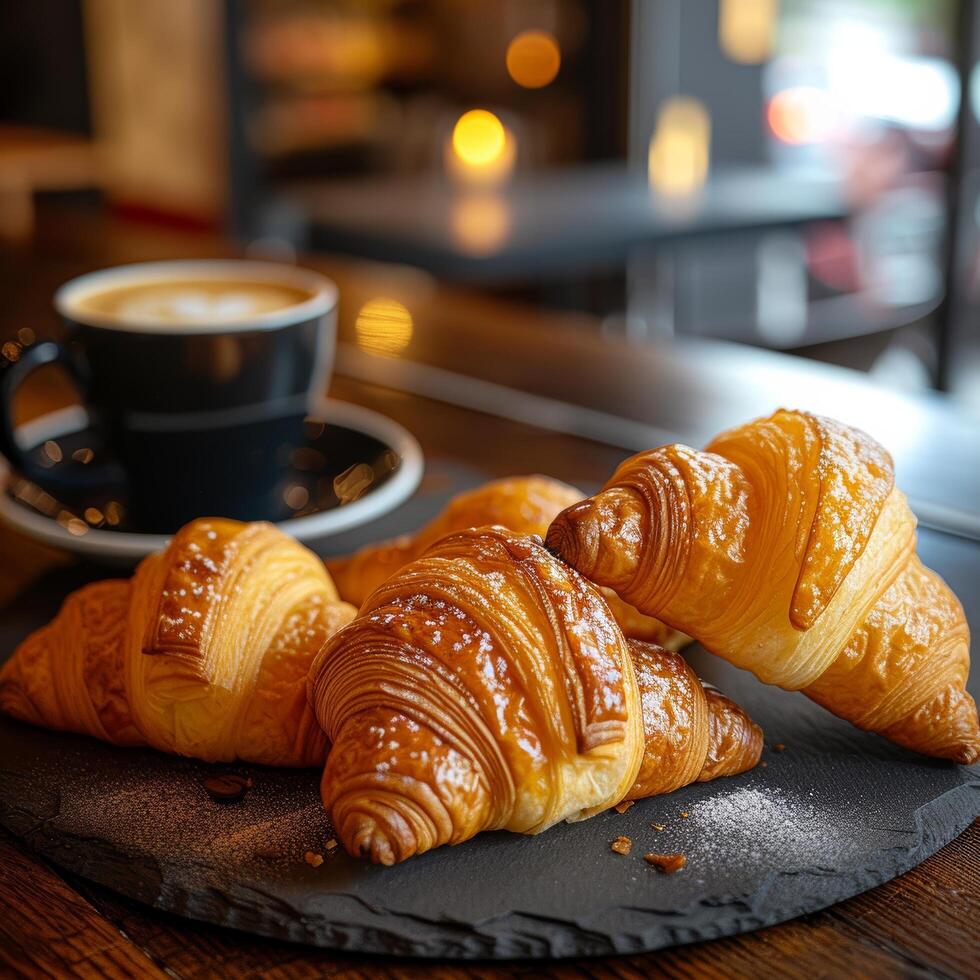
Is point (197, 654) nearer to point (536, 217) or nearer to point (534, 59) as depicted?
point (536, 217)

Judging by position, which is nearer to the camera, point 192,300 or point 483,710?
point 483,710

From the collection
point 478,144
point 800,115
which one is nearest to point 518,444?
point 478,144

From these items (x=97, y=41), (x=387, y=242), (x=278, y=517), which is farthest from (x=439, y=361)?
(x=97, y=41)

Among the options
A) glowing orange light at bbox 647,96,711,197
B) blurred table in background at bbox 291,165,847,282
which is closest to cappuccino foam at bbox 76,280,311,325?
blurred table in background at bbox 291,165,847,282

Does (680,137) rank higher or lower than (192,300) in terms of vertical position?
lower

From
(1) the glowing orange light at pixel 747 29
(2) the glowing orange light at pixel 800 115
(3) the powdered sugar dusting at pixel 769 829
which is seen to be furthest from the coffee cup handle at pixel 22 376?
(2) the glowing orange light at pixel 800 115
